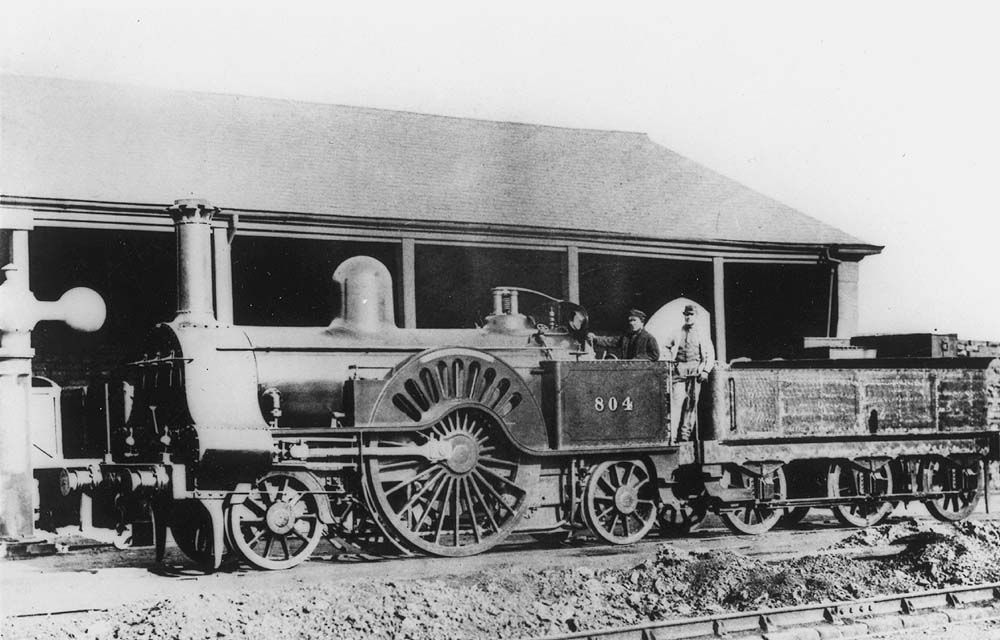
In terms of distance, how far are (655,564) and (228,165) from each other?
26.4 ft

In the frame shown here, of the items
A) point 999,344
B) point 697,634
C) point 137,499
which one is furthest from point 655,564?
point 999,344

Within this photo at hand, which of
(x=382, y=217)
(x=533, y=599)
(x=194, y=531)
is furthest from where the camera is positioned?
(x=382, y=217)

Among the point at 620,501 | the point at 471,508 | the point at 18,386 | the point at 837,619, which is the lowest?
the point at 837,619

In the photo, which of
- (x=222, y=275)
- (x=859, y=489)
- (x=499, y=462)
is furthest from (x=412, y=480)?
(x=859, y=489)

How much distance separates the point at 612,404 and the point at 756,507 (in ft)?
7.34

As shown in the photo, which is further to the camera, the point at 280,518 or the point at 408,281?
the point at 408,281

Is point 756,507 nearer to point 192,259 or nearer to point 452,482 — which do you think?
point 452,482

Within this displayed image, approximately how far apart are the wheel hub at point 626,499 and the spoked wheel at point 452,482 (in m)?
1.00

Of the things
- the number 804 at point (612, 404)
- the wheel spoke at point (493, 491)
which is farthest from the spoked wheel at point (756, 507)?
the wheel spoke at point (493, 491)

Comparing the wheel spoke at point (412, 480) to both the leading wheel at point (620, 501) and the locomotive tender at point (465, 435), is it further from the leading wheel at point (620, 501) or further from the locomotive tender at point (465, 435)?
the leading wheel at point (620, 501)

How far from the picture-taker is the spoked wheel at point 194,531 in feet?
31.3

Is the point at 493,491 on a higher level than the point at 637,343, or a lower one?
lower

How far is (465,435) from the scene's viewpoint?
35.0 ft

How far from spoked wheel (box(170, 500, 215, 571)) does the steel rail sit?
364 cm
